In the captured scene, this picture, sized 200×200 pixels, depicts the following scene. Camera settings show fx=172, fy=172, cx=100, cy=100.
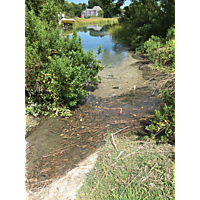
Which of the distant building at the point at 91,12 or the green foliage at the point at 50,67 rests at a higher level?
the distant building at the point at 91,12

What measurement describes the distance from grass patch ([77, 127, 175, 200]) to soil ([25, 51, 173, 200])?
1.05 feet

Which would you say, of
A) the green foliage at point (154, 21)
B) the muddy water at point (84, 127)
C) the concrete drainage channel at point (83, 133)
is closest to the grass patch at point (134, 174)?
the concrete drainage channel at point (83, 133)

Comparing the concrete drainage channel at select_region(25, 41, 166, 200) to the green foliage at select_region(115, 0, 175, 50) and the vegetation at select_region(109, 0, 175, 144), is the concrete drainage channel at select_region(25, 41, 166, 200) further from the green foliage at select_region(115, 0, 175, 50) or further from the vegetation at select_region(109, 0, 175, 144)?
the green foliage at select_region(115, 0, 175, 50)

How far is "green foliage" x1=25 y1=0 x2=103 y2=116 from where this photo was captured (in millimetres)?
5273

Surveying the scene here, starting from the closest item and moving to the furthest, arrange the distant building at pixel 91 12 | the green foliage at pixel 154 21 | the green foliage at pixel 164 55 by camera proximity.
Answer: the green foliage at pixel 164 55, the green foliage at pixel 154 21, the distant building at pixel 91 12

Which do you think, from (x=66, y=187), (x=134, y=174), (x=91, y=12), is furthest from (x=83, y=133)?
(x=91, y=12)

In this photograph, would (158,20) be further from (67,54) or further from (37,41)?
(37,41)

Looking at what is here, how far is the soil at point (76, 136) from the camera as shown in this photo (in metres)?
3.24

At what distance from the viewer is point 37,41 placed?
549 cm

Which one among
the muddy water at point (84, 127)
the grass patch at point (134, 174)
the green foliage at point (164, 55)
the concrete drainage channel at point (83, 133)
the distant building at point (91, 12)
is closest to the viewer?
the grass patch at point (134, 174)

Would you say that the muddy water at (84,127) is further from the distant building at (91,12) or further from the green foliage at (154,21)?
the distant building at (91,12)

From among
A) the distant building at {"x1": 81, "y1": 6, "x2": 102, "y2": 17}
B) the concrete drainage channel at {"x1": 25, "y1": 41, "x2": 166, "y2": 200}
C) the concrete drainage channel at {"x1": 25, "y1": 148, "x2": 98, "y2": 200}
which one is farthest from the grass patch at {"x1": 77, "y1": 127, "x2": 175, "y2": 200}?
the distant building at {"x1": 81, "y1": 6, "x2": 102, "y2": 17}
